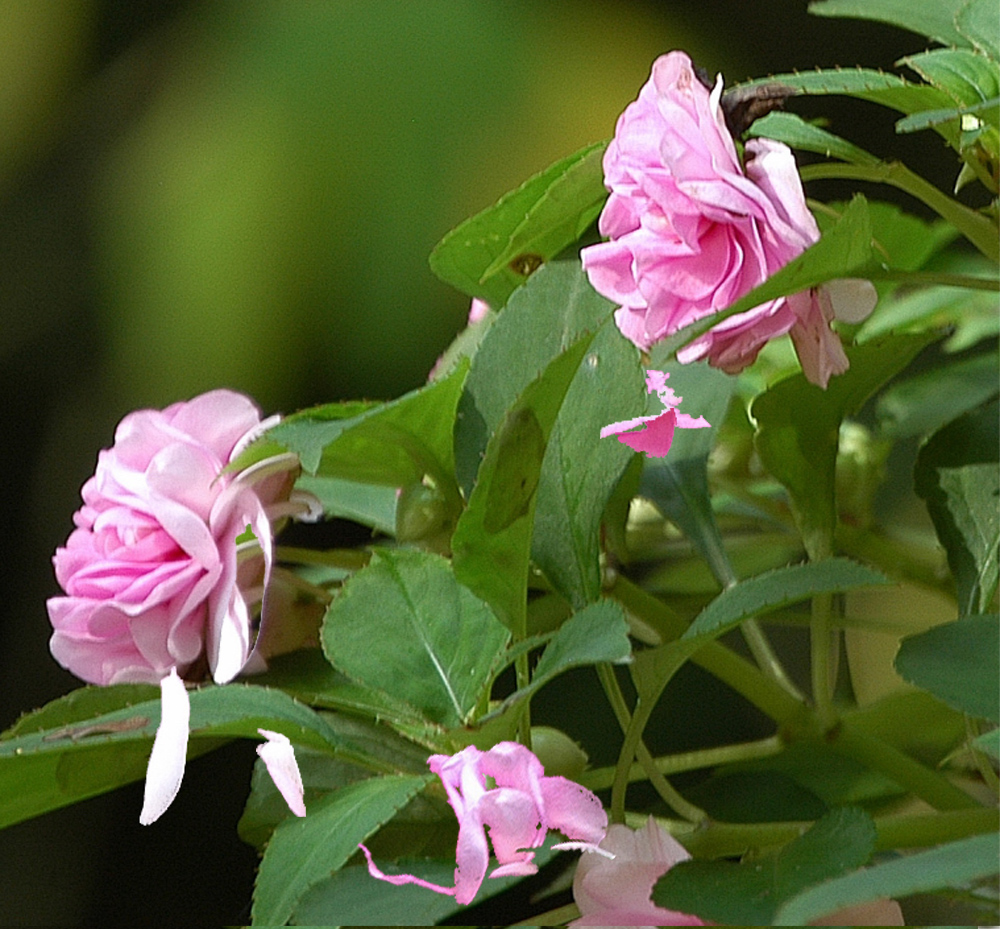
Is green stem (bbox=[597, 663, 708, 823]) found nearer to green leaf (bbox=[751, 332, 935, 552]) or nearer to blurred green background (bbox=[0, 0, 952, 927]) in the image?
green leaf (bbox=[751, 332, 935, 552])

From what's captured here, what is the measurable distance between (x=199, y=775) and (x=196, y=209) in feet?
0.98

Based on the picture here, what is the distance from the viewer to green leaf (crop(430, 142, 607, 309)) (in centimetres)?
16

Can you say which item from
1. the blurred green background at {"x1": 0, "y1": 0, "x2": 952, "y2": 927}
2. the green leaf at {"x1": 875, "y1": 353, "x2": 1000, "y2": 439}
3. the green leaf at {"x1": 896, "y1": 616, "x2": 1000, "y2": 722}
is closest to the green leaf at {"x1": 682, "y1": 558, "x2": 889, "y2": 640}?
the green leaf at {"x1": 896, "y1": 616, "x2": 1000, "y2": 722}

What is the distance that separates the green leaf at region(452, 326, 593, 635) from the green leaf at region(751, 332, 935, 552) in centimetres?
5

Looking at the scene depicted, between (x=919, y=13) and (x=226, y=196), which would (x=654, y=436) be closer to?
(x=919, y=13)

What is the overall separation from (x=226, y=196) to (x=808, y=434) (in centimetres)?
52

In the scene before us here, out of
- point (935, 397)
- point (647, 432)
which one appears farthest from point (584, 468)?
point (935, 397)

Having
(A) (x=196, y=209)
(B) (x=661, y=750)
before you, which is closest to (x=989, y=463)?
(B) (x=661, y=750)

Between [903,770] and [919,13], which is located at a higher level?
[919,13]

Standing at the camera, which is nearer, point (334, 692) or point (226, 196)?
point (334, 692)

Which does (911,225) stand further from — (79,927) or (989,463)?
(79,927)

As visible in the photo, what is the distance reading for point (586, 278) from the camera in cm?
17

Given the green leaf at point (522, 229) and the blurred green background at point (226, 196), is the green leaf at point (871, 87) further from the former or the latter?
the blurred green background at point (226, 196)

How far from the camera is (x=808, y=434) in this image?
0.19 meters
